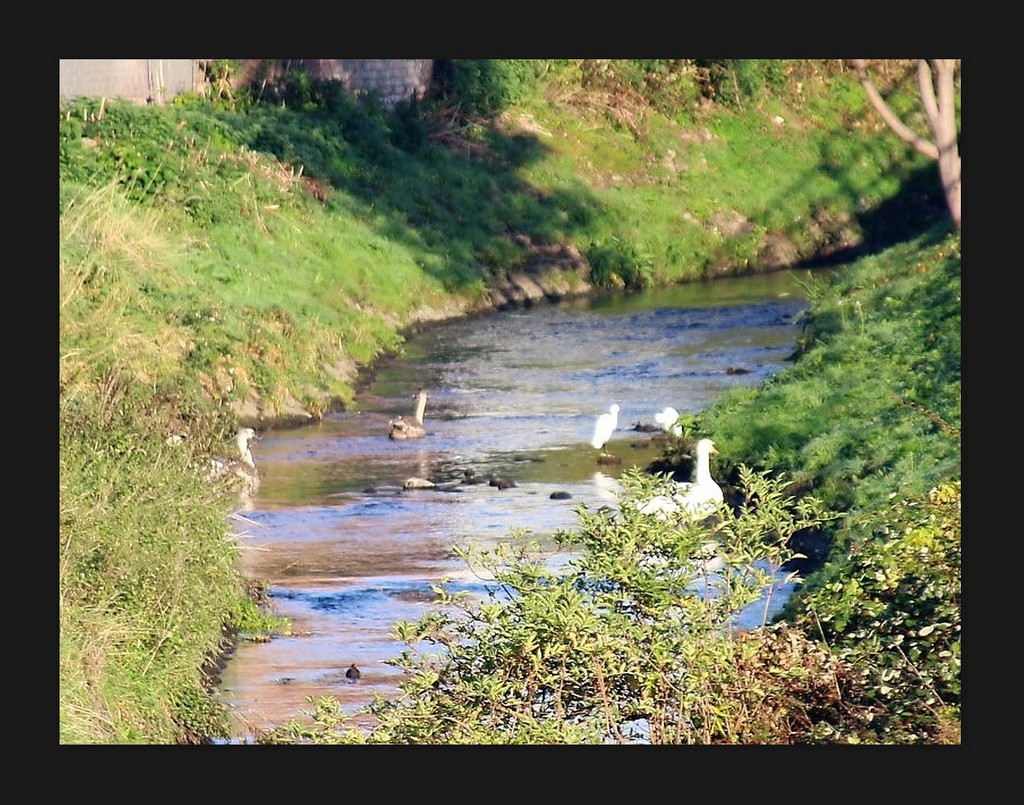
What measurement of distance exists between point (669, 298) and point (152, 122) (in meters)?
7.03

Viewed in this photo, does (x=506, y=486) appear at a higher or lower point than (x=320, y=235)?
lower

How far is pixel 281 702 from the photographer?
35.4ft

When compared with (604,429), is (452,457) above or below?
below

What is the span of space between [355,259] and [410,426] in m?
5.28

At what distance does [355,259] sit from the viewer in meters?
22.6

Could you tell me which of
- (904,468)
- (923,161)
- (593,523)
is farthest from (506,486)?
(923,161)

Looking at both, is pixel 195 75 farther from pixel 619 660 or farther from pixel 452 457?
pixel 619 660

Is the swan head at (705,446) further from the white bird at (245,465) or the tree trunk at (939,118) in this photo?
the white bird at (245,465)

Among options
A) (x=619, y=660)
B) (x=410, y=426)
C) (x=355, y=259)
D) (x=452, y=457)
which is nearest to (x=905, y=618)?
(x=619, y=660)

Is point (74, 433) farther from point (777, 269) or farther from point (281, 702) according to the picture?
point (777, 269)

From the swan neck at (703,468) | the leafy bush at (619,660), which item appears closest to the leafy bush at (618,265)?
the swan neck at (703,468)

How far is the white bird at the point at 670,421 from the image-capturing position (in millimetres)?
16891

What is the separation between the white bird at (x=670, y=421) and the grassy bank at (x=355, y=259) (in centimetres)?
44

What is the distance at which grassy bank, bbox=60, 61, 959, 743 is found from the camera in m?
10.5
